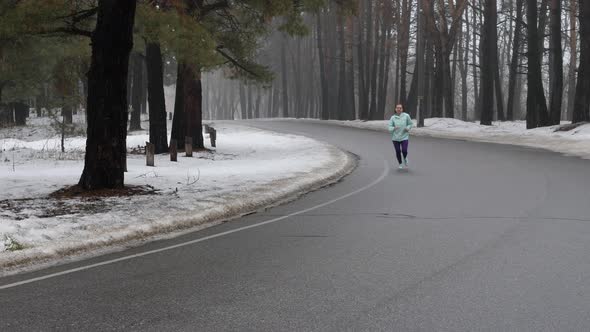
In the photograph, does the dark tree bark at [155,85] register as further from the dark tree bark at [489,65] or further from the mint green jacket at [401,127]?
the dark tree bark at [489,65]

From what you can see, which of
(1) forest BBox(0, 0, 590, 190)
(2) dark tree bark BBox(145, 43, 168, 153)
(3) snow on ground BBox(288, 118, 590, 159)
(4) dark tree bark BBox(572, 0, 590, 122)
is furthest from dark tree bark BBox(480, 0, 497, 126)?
(2) dark tree bark BBox(145, 43, 168, 153)

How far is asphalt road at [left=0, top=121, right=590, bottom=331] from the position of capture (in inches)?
173

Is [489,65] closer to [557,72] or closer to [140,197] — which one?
[557,72]

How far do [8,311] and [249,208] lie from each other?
5.61 metres

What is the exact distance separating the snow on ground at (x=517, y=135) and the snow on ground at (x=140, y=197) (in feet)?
26.6

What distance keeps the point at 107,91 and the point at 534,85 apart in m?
23.5

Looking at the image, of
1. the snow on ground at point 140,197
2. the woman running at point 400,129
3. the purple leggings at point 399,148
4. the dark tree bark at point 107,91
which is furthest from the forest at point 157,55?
the purple leggings at point 399,148

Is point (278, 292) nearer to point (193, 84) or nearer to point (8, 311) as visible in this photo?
point (8, 311)

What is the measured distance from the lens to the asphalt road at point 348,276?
4.40 m

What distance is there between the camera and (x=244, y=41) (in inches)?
799

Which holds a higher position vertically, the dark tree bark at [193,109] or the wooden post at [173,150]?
the dark tree bark at [193,109]

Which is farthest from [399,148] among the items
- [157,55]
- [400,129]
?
[157,55]

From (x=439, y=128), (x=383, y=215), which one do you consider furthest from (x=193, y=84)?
(x=439, y=128)

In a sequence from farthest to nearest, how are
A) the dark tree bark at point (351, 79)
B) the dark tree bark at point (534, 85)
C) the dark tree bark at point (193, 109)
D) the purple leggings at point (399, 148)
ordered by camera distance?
the dark tree bark at point (351, 79)
the dark tree bark at point (534, 85)
the dark tree bark at point (193, 109)
the purple leggings at point (399, 148)
